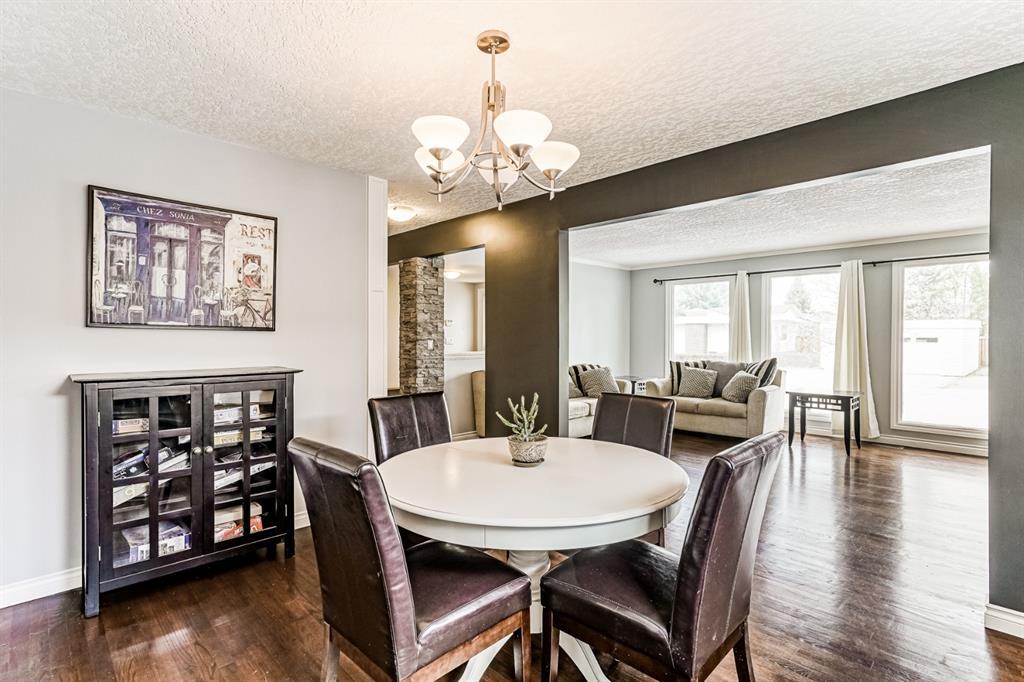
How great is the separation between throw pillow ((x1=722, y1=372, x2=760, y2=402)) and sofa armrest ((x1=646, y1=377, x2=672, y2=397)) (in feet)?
2.54

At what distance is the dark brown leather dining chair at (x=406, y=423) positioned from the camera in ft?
8.76

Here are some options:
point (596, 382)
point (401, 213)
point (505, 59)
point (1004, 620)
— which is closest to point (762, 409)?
point (596, 382)

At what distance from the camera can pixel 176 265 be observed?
2.85 meters

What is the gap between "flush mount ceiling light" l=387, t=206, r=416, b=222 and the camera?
4.42 metres

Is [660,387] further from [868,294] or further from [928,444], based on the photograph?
[928,444]

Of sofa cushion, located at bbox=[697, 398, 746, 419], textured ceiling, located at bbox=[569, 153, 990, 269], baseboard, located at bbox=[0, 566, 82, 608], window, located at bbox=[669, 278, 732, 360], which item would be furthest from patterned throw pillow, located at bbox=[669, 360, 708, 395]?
baseboard, located at bbox=[0, 566, 82, 608]

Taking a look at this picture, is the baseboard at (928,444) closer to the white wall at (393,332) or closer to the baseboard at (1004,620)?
the baseboard at (1004,620)

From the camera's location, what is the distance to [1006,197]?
222 centimetres

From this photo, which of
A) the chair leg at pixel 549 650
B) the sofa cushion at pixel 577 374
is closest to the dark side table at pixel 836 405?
the sofa cushion at pixel 577 374

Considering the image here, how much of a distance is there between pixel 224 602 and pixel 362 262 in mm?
2255

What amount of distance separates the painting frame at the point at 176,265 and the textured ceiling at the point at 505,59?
496mm

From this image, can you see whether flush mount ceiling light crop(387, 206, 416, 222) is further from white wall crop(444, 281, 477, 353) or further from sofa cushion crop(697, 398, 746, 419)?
white wall crop(444, 281, 477, 353)

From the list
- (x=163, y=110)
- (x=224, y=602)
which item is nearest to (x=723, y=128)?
(x=163, y=110)

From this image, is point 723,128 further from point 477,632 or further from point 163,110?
point 163,110
